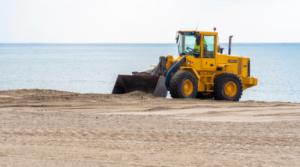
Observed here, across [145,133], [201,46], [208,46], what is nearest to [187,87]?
[201,46]

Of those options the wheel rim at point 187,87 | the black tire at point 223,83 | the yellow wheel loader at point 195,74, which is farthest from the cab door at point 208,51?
the wheel rim at point 187,87

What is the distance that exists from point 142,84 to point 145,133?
8743 millimetres

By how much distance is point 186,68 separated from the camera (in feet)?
76.4

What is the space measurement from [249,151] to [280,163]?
101 centimetres

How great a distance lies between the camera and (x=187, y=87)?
2320cm

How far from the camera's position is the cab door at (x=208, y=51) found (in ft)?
76.9

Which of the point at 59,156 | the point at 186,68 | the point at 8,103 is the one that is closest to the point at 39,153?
the point at 59,156

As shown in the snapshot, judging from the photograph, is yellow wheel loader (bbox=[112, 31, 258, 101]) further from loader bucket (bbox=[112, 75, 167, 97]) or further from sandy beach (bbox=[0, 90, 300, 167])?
sandy beach (bbox=[0, 90, 300, 167])

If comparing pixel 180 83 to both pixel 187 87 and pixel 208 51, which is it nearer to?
pixel 187 87

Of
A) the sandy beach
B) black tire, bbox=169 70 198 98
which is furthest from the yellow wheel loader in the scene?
the sandy beach

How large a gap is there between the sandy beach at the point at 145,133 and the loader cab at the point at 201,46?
1.61m

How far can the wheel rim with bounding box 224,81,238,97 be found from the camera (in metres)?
23.8

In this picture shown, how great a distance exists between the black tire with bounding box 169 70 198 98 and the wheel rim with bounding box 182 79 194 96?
48 millimetres

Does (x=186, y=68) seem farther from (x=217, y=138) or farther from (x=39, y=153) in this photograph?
(x=39, y=153)
